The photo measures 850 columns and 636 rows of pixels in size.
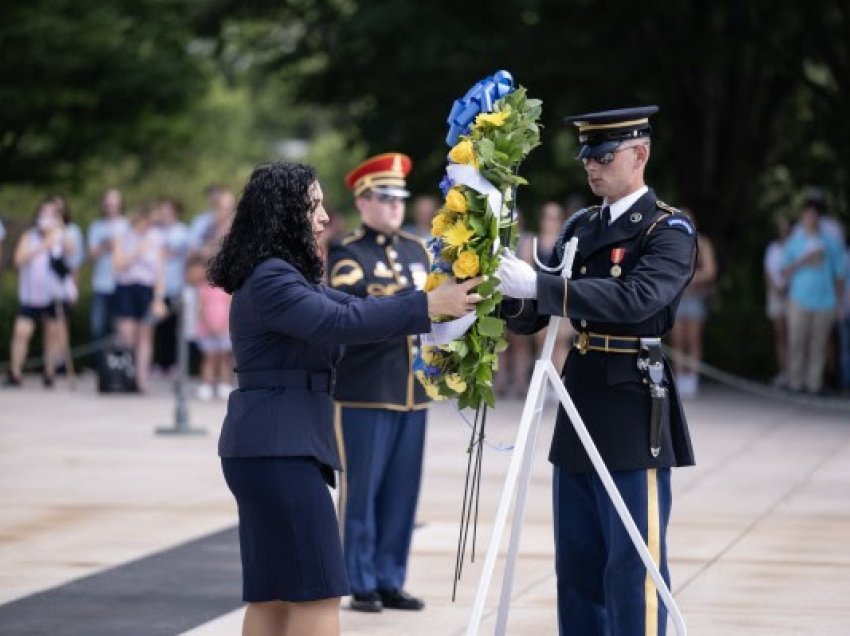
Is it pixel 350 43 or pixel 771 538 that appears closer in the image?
pixel 771 538

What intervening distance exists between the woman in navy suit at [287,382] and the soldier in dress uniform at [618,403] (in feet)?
2.12

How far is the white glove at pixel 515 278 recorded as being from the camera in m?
5.81

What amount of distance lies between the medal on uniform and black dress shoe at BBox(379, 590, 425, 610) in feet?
8.77

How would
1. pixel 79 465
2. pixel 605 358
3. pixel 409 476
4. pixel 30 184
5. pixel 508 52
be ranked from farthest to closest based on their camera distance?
pixel 30 184 < pixel 508 52 < pixel 79 465 < pixel 409 476 < pixel 605 358

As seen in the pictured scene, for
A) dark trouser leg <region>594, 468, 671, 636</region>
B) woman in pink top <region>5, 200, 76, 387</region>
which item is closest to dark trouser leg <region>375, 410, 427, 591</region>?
dark trouser leg <region>594, 468, 671, 636</region>

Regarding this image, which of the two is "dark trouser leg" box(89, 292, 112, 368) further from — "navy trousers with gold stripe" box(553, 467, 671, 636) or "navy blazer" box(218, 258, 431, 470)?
"navy blazer" box(218, 258, 431, 470)

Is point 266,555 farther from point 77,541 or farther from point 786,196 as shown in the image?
point 786,196

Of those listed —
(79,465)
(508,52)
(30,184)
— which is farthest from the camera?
(30,184)

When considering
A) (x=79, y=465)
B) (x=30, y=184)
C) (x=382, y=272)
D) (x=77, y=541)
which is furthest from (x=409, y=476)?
(x=30, y=184)

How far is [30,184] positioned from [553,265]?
20.7 meters

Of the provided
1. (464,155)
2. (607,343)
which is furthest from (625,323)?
(464,155)

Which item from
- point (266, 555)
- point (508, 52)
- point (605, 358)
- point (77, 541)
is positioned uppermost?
point (508, 52)

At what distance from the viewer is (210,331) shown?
1789cm

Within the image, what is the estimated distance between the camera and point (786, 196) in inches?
894
